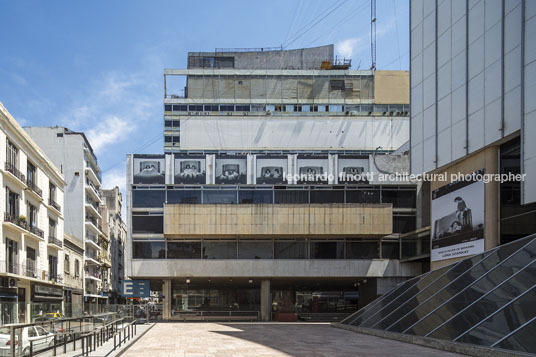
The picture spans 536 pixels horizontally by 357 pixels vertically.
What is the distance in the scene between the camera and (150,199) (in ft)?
137

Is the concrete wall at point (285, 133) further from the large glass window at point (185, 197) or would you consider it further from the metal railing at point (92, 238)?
the metal railing at point (92, 238)

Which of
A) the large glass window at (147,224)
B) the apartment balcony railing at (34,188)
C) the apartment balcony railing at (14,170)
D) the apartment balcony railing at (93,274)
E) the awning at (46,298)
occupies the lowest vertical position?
the apartment balcony railing at (93,274)

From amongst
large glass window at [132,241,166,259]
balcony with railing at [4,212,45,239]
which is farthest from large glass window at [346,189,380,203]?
balcony with railing at [4,212,45,239]

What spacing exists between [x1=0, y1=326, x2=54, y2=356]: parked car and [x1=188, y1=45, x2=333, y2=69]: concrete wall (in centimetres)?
5456

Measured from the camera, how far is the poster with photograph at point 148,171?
41.8 m

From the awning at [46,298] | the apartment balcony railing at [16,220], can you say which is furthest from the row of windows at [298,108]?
the apartment balcony railing at [16,220]

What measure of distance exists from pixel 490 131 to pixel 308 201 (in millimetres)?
19012

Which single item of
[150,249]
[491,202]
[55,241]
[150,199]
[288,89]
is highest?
[288,89]

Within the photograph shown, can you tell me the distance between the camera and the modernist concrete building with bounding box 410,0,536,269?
23.3m

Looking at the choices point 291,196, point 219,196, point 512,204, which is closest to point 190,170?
point 219,196

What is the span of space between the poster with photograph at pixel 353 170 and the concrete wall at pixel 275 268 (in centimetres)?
668

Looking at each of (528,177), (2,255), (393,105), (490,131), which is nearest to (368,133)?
(393,105)

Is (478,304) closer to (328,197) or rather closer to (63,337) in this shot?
(63,337)

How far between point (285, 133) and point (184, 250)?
56.0 feet
